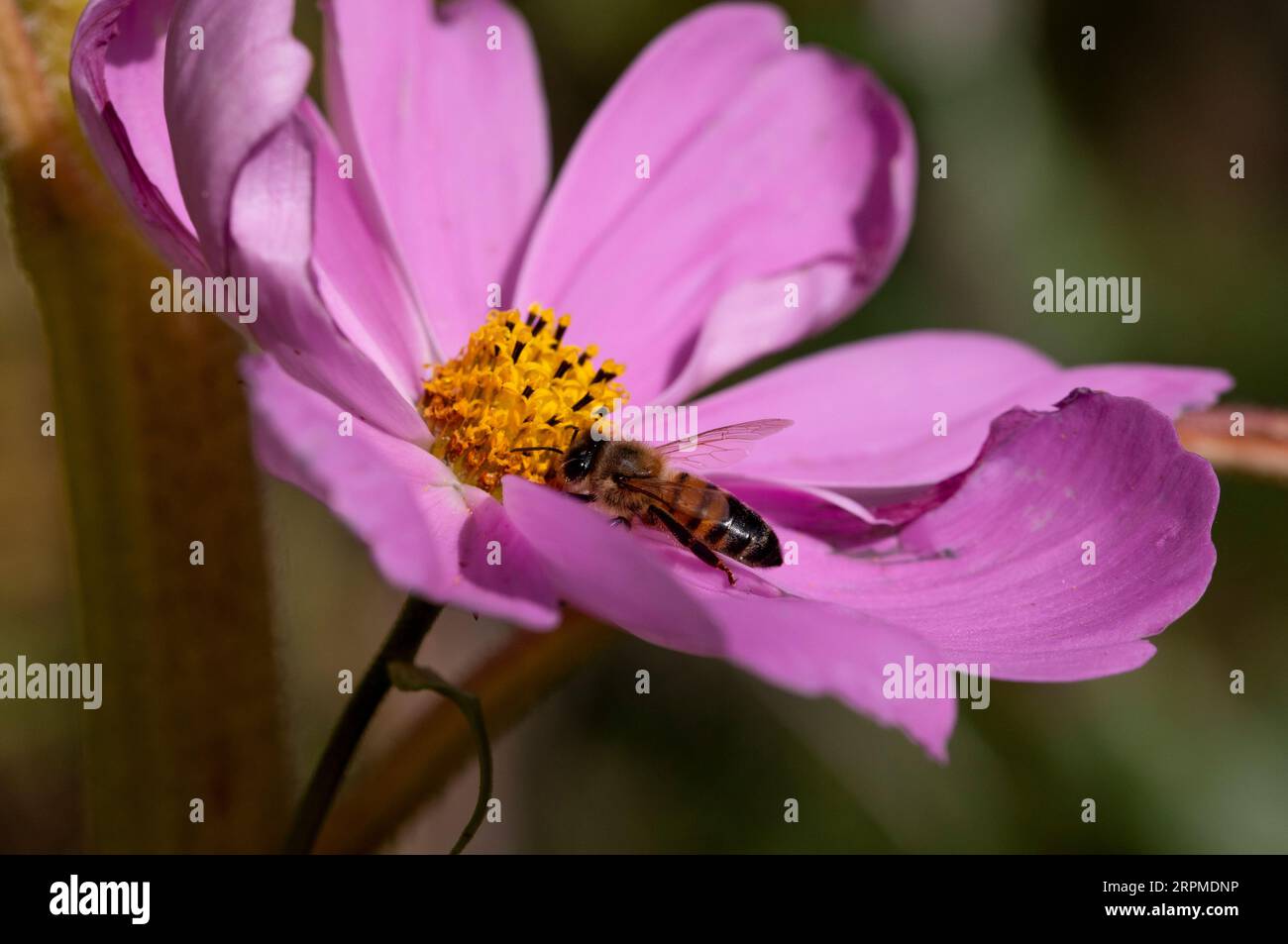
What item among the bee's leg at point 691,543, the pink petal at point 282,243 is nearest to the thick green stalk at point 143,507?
the pink petal at point 282,243

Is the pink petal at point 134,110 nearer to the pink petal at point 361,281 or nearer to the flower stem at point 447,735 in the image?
the pink petal at point 361,281

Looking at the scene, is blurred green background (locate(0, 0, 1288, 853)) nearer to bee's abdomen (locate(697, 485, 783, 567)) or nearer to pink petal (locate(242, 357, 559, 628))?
bee's abdomen (locate(697, 485, 783, 567))

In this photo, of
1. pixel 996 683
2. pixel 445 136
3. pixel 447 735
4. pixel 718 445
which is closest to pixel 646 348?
pixel 718 445

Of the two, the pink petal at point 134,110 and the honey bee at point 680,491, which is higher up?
the pink petal at point 134,110

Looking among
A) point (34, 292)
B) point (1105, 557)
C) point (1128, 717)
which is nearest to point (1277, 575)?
point (1128, 717)

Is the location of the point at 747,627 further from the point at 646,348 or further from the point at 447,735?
the point at 646,348

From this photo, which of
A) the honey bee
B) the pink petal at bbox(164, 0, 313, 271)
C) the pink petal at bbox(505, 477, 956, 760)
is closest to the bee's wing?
the honey bee
